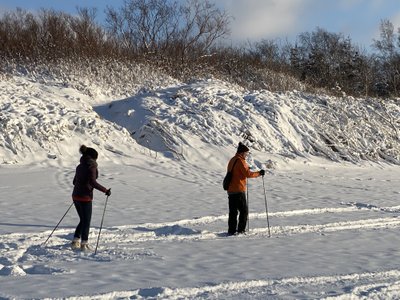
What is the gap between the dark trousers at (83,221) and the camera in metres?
8.10

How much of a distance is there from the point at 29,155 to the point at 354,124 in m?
13.0

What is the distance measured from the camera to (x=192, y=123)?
1942cm

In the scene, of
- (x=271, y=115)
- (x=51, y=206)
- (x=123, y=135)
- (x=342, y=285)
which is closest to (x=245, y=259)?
(x=342, y=285)

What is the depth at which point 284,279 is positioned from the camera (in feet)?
21.4

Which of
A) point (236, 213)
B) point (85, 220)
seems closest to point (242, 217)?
point (236, 213)

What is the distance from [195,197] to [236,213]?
3653 millimetres

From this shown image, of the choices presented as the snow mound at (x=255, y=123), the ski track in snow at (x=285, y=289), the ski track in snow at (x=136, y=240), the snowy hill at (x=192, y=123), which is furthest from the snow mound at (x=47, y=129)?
the ski track in snow at (x=285, y=289)

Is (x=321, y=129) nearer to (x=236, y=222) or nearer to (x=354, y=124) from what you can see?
(x=354, y=124)

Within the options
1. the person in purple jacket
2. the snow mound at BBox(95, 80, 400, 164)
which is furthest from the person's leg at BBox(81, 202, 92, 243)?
the snow mound at BBox(95, 80, 400, 164)

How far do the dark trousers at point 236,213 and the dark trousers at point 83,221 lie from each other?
257 centimetres

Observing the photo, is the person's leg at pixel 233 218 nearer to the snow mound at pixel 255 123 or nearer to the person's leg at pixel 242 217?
the person's leg at pixel 242 217

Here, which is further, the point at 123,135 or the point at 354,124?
the point at 354,124

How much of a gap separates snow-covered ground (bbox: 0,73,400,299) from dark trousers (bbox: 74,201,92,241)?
0.31 metres

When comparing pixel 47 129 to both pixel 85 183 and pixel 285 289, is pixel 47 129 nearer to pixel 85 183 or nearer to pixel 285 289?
pixel 85 183
